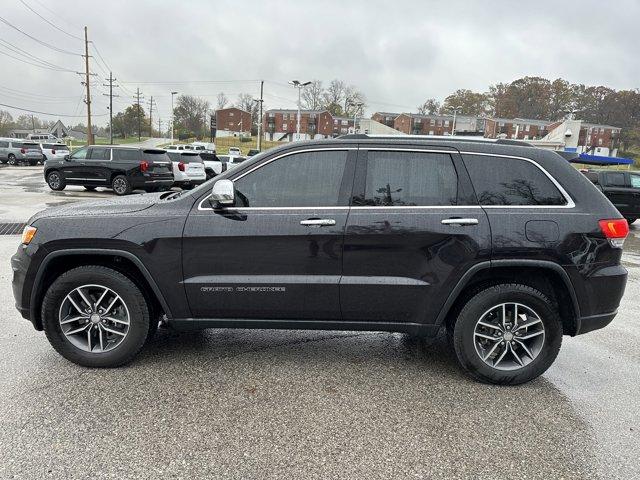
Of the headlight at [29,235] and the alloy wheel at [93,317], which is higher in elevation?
the headlight at [29,235]

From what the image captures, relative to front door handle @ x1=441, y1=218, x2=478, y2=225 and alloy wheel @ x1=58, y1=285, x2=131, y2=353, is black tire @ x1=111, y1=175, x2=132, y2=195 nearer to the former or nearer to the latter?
alloy wheel @ x1=58, y1=285, x2=131, y2=353

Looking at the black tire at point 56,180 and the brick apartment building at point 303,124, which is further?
the brick apartment building at point 303,124

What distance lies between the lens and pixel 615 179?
14102 millimetres

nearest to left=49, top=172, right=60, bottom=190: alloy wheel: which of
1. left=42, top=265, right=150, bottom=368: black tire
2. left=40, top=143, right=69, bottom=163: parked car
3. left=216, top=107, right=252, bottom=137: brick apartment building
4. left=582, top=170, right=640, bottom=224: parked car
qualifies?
left=42, top=265, right=150, bottom=368: black tire

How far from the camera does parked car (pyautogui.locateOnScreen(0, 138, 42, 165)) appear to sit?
107ft

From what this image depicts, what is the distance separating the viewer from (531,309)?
3.42 m

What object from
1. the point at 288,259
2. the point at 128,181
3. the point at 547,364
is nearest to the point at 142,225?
the point at 288,259

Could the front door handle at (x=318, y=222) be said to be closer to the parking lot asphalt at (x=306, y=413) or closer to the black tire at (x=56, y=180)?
the parking lot asphalt at (x=306, y=413)

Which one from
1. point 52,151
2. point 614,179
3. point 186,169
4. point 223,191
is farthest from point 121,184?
point 52,151

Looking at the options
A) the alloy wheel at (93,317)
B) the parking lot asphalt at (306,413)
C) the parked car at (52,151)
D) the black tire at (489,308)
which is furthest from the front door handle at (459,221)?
the parked car at (52,151)

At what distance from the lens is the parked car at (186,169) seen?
1827 centimetres

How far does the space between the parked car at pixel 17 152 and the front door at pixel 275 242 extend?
35850 mm

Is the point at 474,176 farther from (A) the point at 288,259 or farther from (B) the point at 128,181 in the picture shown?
(B) the point at 128,181

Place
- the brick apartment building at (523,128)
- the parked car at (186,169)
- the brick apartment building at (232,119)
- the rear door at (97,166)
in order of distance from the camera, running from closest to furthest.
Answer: the rear door at (97,166), the parked car at (186,169), the brick apartment building at (523,128), the brick apartment building at (232,119)
